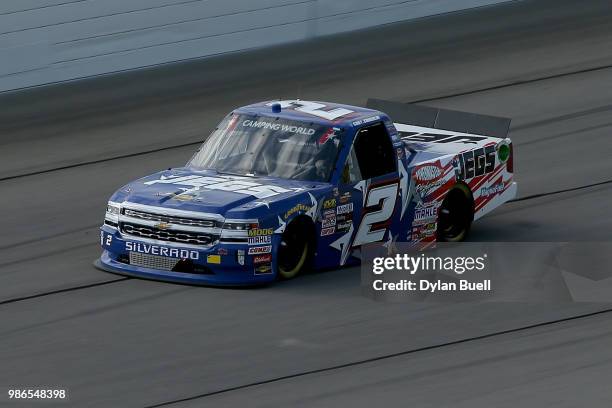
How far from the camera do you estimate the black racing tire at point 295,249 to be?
1228cm

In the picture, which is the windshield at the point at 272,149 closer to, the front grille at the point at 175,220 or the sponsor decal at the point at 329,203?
the sponsor decal at the point at 329,203

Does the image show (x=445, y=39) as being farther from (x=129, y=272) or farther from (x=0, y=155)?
(x=129, y=272)

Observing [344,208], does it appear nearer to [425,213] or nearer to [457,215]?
[425,213]

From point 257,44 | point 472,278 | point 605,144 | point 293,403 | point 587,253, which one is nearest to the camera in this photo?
point 293,403

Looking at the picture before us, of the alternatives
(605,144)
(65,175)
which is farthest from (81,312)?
(605,144)

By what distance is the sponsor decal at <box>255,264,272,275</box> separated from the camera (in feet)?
39.4

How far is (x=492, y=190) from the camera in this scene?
14578 mm

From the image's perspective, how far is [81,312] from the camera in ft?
38.0

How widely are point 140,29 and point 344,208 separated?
28.4 feet

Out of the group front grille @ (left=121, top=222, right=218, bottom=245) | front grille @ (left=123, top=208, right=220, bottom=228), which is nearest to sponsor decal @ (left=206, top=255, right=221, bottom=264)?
front grille @ (left=121, top=222, right=218, bottom=245)

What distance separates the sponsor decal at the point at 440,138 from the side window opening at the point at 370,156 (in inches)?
52.4

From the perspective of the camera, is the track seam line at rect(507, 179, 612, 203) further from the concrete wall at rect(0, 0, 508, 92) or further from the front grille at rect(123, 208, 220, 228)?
the concrete wall at rect(0, 0, 508, 92)

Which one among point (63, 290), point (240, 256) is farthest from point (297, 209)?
point (63, 290)

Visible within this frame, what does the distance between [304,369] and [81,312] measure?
2.21m
